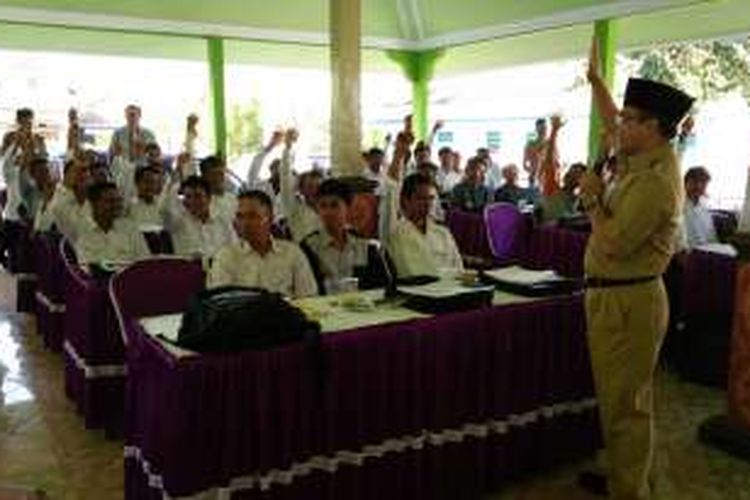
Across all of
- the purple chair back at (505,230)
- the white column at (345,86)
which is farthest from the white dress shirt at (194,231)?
the purple chair back at (505,230)

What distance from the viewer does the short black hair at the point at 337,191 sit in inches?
148

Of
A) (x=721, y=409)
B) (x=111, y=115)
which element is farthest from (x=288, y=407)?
(x=111, y=115)

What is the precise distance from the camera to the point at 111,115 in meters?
9.22

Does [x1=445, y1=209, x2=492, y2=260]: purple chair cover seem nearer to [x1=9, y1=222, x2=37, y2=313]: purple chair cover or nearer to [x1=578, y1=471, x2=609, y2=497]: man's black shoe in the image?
[x1=9, y1=222, x2=37, y2=313]: purple chair cover

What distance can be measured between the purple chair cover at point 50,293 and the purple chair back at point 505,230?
3371 millimetres

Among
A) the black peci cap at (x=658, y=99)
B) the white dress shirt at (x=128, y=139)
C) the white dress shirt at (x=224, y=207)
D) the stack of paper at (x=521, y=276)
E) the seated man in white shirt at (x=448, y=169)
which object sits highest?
the black peci cap at (x=658, y=99)

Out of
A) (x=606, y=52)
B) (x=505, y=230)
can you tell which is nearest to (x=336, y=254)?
(x=505, y=230)

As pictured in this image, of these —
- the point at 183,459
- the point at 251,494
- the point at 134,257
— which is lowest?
the point at 251,494

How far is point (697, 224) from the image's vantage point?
227 inches

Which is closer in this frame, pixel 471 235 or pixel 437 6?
pixel 471 235

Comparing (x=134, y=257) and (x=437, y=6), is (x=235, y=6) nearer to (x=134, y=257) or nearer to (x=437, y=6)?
(x=437, y=6)

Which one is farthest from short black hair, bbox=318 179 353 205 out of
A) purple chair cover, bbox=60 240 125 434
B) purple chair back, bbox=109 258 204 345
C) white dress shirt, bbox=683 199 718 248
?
white dress shirt, bbox=683 199 718 248

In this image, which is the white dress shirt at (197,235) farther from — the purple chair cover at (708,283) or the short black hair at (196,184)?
the purple chair cover at (708,283)

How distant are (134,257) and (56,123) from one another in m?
5.26
